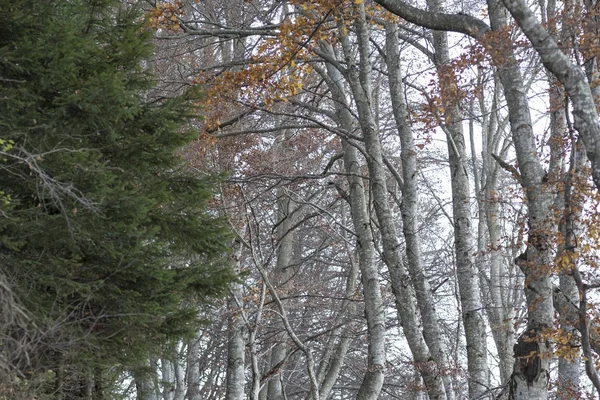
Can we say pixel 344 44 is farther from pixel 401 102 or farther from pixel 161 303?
pixel 161 303

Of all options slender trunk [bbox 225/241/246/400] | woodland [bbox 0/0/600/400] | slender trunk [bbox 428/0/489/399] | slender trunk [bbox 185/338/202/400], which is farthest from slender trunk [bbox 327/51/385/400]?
slender trunk [bbox 185/338/202/400]

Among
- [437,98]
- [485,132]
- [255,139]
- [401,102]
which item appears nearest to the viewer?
[437,98]

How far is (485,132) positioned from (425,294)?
9950 mm

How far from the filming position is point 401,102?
33.7 ft

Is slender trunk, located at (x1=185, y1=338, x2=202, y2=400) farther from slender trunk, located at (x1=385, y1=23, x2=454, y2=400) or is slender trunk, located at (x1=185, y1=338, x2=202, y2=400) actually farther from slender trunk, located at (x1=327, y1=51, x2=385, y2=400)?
slender trunk, located at (x1=385, y1=23, x2=454, y2=400)

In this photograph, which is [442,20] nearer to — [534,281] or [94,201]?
[534,281]

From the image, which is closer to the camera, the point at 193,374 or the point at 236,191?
the point at 236,191

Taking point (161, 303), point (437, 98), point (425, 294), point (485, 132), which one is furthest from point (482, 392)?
point (485, 132)

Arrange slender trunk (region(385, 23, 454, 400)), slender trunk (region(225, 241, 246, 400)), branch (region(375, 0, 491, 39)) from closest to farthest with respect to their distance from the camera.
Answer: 1. branch (region(375, 0, 491, 39))
2. slender trunk (region(385, 23, 454, 400))
3. slender trunk (region(225, 241, 246, 400))

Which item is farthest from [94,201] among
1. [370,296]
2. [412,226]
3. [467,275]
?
[467,275]

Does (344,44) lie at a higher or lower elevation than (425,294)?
higher

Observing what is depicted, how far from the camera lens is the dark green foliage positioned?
8211mm

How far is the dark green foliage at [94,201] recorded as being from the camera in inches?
323

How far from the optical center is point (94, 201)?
24.8 feet
